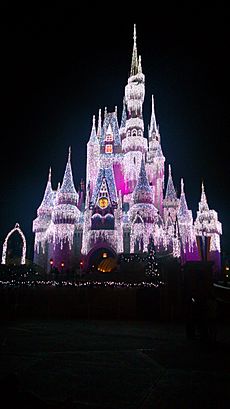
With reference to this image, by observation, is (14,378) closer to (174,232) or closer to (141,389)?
(141,389)

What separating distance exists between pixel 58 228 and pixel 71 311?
26639 mm

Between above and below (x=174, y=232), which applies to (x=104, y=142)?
above

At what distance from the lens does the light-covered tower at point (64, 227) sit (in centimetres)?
4016

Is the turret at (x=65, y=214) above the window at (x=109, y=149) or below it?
below

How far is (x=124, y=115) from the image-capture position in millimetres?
53281

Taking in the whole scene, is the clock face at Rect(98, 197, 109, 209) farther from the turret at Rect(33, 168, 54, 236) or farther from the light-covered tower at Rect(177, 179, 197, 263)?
the light-covered tower at Rect(177, 179, 197, 263)

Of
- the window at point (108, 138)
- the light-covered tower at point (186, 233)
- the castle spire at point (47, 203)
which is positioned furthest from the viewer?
the window at point (108, 138)

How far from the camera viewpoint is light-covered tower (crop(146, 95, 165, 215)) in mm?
46625

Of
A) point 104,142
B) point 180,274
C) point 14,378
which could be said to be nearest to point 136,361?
point 14,378

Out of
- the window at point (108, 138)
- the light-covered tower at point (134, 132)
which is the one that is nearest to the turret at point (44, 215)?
the light-covered tower at point (134, 132)

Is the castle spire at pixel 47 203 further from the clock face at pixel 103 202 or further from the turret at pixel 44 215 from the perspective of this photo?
the clock face at pixel 103 202

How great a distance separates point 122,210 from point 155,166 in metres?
9.44

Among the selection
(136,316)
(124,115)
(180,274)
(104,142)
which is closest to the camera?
(180,274)

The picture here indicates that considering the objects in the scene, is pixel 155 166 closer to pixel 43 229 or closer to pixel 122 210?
pixel 122 210
